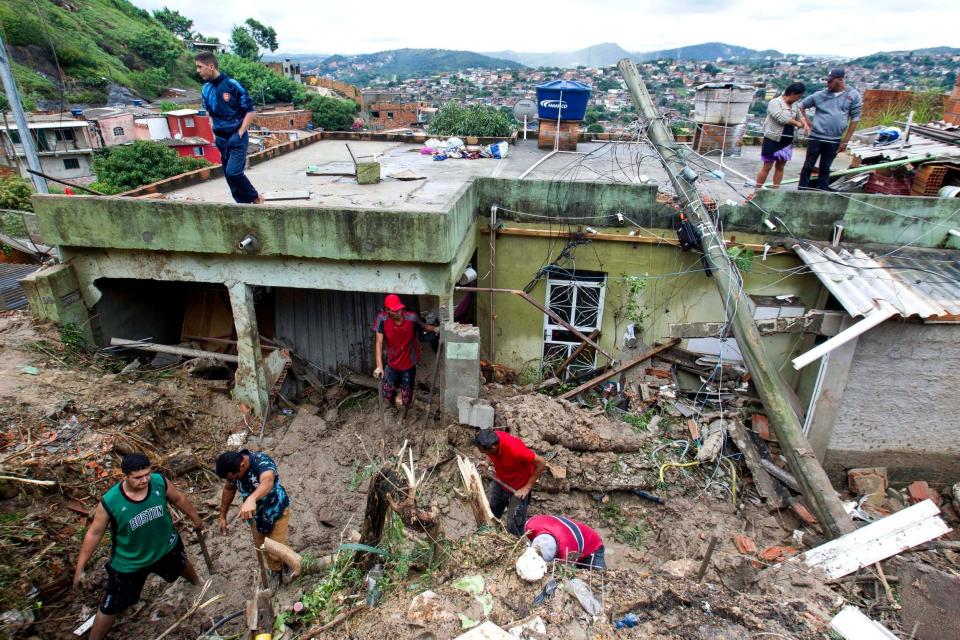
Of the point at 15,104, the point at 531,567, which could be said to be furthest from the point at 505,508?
the point at 15,104

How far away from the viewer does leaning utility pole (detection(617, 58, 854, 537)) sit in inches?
237

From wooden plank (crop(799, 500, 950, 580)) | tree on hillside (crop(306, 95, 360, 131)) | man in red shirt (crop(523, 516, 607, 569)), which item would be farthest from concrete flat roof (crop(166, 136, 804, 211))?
tree on hillside (crop(306, 95, 360, 131))

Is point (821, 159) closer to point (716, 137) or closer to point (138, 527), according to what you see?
point (716, 137)

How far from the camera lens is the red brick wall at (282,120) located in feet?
149

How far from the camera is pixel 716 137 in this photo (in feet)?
39.2

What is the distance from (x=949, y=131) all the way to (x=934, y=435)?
21.5ft

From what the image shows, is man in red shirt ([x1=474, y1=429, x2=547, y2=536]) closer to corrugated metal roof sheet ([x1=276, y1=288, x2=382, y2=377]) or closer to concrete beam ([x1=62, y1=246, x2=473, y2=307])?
concrete beam ([x1=62, y1=246, x2=473, y2=307])

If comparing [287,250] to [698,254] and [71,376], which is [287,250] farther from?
[698,254]

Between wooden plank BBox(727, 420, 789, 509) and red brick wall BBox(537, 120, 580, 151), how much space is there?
7.72 meters

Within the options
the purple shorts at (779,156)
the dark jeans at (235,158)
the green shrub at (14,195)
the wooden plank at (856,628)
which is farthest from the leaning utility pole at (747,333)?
the green shrub at (14,195)

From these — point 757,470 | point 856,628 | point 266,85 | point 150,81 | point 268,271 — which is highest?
point 150,81

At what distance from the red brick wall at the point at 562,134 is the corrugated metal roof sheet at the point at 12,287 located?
35.5 feet

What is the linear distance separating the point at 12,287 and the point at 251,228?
723 cm

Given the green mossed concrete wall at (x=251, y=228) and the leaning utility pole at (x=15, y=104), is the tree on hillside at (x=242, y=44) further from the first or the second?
the green mossed concrete wall at (x=251, y=228)
